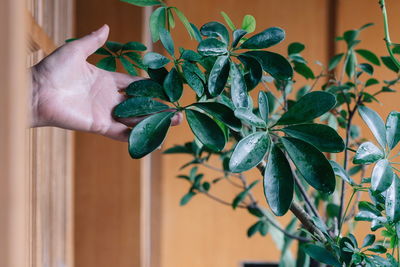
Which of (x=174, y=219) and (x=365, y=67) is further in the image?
(x=174, y=219)

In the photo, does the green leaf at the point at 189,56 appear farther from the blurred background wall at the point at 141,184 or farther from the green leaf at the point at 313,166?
the blurred background wall at the point at 141,184

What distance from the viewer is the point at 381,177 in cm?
44

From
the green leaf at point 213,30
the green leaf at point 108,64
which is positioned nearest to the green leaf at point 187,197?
the green leaf at point 108,64

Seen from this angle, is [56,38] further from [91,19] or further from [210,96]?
[210,96]

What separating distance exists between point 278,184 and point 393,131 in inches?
6.9

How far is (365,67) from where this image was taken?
879 mm

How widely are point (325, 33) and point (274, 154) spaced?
1.46 m

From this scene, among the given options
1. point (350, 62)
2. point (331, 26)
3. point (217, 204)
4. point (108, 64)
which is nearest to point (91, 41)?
point (108, 64)

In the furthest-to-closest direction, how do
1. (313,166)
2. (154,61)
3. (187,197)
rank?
(187,197)
(154,61)
(313,166)

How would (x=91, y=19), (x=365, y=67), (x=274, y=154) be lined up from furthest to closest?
1. (x=91, y=19)
2. (x=365, y=67)
3. (x=274, y=154)

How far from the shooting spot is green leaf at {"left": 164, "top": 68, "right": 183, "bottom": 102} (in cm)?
51

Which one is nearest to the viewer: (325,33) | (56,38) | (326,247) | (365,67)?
(326,247)

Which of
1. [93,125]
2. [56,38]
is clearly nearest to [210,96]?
[93,125]

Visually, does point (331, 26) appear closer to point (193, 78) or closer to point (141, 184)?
point (141, 184)
